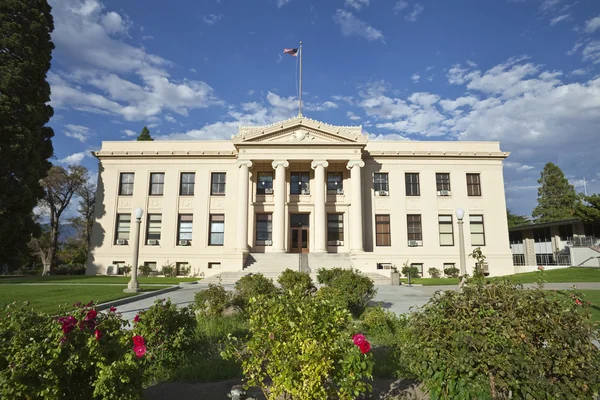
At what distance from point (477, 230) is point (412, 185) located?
6813mm

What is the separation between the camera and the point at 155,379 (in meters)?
5.21

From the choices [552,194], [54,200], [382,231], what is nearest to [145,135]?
[54,200]

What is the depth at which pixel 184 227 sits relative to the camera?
30438mm

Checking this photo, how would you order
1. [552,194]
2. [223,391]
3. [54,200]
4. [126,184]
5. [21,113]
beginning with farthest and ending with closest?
[552,194] → [54,200] → [126,184] → [21,113] → [223,391]

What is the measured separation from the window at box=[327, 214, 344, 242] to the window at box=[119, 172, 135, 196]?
716 inches

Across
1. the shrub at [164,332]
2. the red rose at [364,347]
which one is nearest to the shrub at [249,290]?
the shrub at [164,332]

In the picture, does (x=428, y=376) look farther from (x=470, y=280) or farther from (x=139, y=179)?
(x=139, y=179)

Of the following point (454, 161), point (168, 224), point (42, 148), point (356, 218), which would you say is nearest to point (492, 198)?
point (454, 161)

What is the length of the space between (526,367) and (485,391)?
1.50 feet

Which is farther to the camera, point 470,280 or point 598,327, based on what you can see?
point 470,280

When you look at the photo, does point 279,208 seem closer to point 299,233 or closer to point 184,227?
point 299,233

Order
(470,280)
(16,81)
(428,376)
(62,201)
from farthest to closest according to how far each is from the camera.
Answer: (62,201) → (16,81) → (470,280) → (428,376)

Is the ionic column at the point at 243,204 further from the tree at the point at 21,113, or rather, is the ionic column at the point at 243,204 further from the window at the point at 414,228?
the tree at the point at 21,113

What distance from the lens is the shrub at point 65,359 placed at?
3014mm
